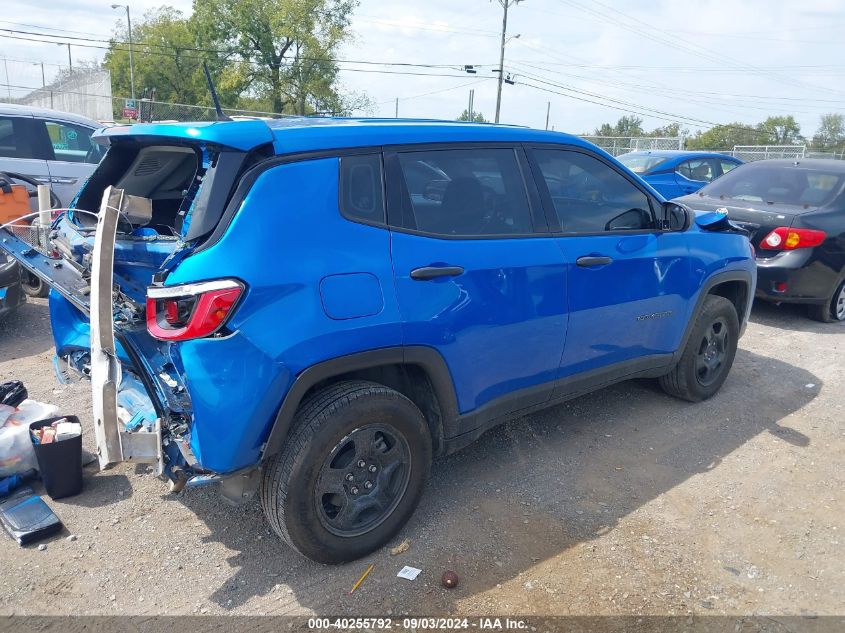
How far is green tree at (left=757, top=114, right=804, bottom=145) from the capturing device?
224ft

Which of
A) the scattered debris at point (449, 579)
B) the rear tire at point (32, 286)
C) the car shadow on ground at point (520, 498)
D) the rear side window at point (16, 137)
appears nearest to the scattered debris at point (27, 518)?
the car shadow on ground at point (520, 498)

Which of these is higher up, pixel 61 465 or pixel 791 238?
pixel 791 238

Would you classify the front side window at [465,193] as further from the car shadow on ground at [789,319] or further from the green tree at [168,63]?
the green tree at [168,63]

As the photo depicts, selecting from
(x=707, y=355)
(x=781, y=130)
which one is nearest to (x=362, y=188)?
(x=707, y=355)

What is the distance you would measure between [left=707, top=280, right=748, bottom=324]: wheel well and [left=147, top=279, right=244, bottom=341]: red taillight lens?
3.86m

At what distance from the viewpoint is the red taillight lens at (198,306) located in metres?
2.45

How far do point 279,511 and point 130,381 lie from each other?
3.29 feet

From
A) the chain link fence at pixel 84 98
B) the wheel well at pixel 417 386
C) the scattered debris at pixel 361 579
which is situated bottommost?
the scattered debris at pixel 361 579

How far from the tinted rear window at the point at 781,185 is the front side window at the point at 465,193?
506 centimetres

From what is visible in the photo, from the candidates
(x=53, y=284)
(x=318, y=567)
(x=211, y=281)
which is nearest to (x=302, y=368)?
(x=211, y=281)

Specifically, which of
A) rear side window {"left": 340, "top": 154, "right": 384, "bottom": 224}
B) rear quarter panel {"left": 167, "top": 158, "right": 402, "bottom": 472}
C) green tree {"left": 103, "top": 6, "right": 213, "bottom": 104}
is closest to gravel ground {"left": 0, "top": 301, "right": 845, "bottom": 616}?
rear quarter panel {"left": 167, "top": 158, "right": 402, "bottom": 472}

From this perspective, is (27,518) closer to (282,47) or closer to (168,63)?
(282,47)

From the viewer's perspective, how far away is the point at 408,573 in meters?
2.96

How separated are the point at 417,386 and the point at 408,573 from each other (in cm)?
85
